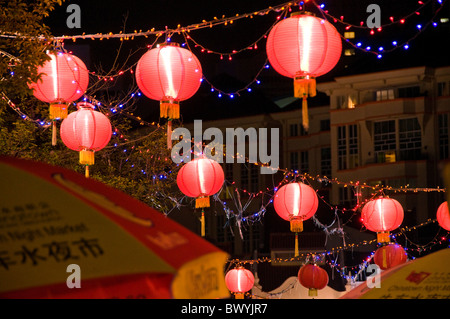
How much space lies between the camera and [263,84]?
40.1 m

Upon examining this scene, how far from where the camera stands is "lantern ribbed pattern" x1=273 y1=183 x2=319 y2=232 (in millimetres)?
14016

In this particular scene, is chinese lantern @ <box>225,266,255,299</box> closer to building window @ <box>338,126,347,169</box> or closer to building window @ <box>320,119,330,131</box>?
building window @ <box>338,126,347,169</box>

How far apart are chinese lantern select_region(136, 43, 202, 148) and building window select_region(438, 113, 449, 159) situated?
24273 mm

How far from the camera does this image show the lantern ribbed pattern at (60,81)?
954 centimetres

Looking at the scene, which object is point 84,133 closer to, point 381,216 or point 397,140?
point 381,216

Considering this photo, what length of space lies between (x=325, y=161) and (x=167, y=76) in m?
27.3

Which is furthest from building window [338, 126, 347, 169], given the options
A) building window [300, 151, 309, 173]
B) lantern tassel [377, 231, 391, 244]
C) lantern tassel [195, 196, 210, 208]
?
lantern tassel [195, 196, 210, 208]

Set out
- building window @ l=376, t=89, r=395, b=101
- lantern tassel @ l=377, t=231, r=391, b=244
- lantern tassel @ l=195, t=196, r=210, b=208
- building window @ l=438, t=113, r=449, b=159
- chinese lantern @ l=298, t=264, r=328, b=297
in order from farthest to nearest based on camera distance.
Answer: building window @ l=376, t=89, r=395, b=101, building window @ l=438, t=113, r=449, b=159, chinese lantern @ l=298, t=264, r=328, b=297, lantern tassel @ l=377, t=231, r=391, b=244, lantern tassel @ l=195, t=196, r=210, b=208

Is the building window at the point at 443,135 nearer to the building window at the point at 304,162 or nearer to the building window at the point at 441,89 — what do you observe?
the building window at the point at 441,89

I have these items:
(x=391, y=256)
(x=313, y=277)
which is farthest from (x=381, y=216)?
(x=313, y=277)

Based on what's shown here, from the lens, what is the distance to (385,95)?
32906 millimetres
